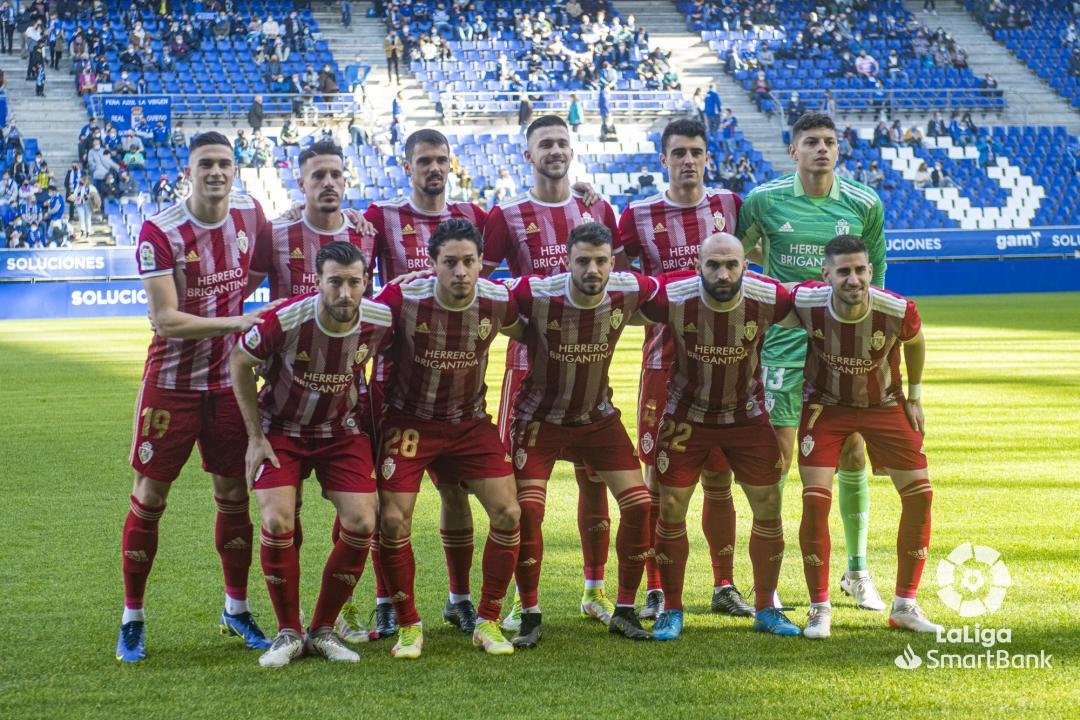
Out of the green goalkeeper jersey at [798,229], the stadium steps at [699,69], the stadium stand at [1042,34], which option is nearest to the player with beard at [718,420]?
the green goalkeeper jersey at [798,229]

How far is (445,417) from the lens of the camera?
5.43 m

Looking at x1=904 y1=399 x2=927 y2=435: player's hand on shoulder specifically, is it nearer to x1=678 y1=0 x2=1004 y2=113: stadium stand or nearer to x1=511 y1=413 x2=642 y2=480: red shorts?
x1=511 y1=413 x2=642 y2=480: red shorts

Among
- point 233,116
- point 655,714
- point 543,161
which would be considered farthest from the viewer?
point 233,116

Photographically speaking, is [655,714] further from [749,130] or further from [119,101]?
[749,130]

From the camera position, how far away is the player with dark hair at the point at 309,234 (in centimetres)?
564

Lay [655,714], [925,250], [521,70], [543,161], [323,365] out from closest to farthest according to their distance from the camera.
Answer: [655,714]
[323,365]
[543,161]
[925,250]
[521,70]

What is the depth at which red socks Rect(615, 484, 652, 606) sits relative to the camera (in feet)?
17.9

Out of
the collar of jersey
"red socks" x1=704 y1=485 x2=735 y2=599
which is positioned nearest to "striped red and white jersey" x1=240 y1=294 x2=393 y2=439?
"red socks" x1=704 y1=485 x2=735 y2=599

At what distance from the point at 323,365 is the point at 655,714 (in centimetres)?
197

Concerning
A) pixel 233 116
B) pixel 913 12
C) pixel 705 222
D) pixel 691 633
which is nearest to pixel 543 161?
pixel 705 222

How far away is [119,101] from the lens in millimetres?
28516

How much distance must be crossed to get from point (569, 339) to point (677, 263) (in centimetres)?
104

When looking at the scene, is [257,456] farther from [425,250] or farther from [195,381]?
[425,250]

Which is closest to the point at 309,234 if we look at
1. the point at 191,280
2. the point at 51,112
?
the point at 191,280
